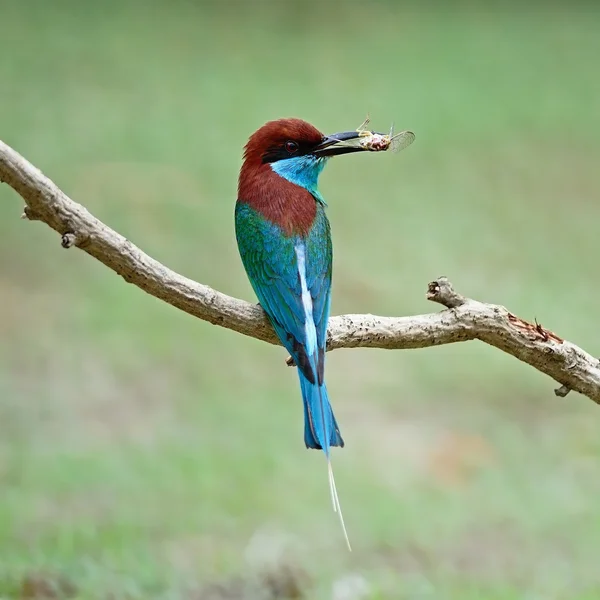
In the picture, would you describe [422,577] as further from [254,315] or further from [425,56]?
[425,56]

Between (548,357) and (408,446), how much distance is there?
281 centimetres

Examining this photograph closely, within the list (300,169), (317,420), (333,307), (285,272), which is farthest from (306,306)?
(333,307)

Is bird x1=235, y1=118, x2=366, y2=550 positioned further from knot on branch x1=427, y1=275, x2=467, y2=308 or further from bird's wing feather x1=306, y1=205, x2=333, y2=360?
knot on branch x1=427, y1=275, x2=467, y2=308

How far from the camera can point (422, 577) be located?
4.02 m

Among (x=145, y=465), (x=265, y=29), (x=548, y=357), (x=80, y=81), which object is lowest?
(x=548, y=357)

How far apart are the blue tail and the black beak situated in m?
0.65

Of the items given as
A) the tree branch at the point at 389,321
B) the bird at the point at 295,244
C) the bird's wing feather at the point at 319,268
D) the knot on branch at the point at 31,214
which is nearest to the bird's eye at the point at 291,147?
the bird at the point at 295,244

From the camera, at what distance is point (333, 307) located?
5941 mm

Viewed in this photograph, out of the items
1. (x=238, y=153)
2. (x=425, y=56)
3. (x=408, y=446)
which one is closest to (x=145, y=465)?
(x=408, y=446)

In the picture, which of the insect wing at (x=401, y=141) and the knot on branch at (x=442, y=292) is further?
the insect wing at (x=401, y=141)

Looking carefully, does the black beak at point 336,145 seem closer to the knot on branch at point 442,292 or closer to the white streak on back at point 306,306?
the white streak on back at point 306,306

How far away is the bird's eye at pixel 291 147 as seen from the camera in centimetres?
286

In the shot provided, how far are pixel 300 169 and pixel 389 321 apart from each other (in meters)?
0.59

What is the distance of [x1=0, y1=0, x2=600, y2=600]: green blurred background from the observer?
4.22 m
